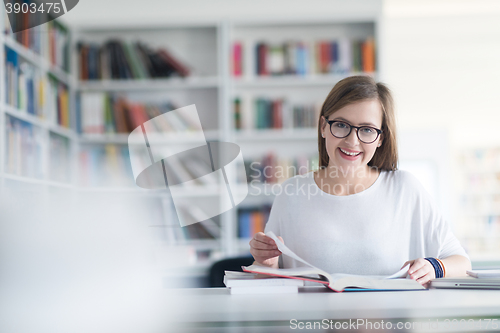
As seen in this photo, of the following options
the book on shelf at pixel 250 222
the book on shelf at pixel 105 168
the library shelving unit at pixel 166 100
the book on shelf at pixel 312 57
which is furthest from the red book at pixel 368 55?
the book on shelf at pixel 105 168

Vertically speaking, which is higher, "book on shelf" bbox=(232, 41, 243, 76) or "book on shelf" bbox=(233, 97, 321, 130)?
"book on shelf" bbox=(232, 41, 243, 76)

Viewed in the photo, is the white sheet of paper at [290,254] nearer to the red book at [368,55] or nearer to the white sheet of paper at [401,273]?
the white sheet of paper at [401,273]

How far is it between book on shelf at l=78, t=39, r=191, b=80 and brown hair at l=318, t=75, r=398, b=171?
2197 millimetres

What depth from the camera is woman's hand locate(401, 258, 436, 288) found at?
0.99 metres

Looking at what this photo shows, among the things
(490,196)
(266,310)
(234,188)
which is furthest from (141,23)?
(490,196)

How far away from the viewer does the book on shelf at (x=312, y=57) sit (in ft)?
10.6

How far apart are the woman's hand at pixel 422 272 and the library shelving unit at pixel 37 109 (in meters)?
1.84

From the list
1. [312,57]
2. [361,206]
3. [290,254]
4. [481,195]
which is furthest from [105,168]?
[481,195]

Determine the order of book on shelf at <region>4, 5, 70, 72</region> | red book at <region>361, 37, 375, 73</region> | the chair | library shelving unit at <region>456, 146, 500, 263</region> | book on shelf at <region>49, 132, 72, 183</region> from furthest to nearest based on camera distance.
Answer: library shelving unit at <region>456, 146, 500, 263</region>, red book at <region>361, 37, 375, 73</region>, book on shelf at <region>49, 132, 72, 183</region>, book on shelf at <region>4, 5, 70, 72</region>, the chair

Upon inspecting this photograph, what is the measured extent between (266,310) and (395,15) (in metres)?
3.93

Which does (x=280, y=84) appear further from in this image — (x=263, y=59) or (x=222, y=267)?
(x=222, y=267)

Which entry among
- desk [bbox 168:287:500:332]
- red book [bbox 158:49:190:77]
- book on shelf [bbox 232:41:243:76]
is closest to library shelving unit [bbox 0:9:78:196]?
red book [bbox 158:49:190:77]

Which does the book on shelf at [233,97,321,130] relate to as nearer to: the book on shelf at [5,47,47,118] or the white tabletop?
the book on shelf at [5,47,47,118]

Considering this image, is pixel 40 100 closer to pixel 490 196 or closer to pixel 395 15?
pixel 395 15
